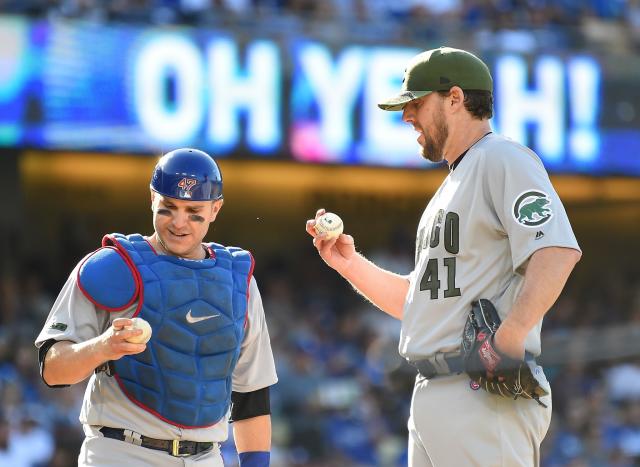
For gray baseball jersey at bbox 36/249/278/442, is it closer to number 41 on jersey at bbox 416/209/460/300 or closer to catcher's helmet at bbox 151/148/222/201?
catcher's helmet at bbox 151/148/222/201

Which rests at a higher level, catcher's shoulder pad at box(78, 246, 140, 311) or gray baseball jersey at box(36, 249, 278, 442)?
catcher's shoulder pad at box(78, 246, 140, 311)

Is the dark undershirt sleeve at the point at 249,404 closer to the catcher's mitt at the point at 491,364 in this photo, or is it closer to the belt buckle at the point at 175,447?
the belt buckle at the point at 175,447

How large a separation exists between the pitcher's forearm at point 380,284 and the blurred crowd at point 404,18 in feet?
27.0

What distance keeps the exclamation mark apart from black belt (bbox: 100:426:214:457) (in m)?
11.3

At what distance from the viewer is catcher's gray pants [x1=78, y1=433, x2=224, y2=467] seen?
357cm

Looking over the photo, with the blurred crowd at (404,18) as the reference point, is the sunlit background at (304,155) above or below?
below

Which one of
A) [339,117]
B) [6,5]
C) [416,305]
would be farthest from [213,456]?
[339,117]

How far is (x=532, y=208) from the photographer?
11.7ft

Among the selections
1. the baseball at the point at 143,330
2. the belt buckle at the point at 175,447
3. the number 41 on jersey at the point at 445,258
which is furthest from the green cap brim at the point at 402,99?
the belt buckle at the point at 175,447

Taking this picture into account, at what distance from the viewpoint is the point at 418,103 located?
3.90 meters

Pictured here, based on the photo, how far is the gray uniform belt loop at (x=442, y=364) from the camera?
3652 mm

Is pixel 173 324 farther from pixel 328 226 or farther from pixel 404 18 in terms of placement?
pixel 404 18

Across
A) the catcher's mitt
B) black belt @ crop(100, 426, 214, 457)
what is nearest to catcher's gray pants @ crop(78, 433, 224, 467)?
black belt @ crop(100, 426, 214, 457)

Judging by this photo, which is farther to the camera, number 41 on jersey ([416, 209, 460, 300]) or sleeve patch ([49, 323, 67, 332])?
number 41 on jersey ([416, 209, 460, 300])
